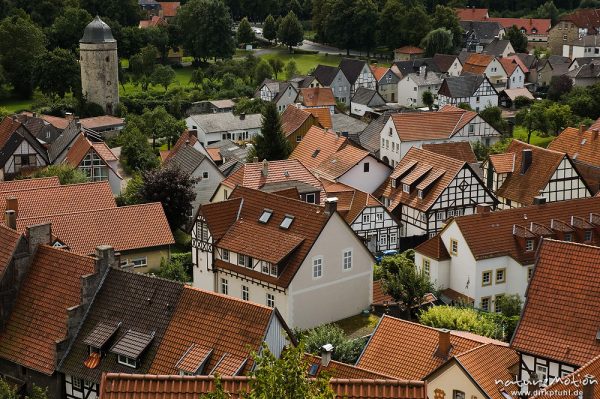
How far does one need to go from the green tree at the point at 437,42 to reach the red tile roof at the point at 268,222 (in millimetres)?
94514

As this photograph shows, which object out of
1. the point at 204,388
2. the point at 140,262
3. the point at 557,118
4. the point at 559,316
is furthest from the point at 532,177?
the point at 204,388

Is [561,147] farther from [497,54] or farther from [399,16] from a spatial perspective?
[399,16]

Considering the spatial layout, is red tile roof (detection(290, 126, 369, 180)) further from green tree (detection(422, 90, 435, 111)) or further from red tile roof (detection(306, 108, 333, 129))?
green tree (detection(422, 90, 435, 111))

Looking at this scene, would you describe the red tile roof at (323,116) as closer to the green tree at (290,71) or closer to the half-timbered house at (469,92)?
the half-timbered house at (469,92)

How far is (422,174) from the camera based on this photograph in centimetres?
6166

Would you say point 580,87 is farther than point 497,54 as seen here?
No

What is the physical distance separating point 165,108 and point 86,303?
71.5m

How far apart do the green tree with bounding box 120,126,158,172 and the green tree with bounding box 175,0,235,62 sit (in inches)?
1984

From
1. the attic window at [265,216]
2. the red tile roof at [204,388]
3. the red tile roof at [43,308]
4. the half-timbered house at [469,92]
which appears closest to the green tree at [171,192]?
the attic window at [265,216]

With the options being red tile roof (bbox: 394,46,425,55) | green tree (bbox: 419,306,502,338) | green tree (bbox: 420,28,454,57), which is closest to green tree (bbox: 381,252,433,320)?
green tree (bbox: 419,306,502,338)

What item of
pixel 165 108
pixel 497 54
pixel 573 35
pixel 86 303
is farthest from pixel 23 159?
pixel 573 35

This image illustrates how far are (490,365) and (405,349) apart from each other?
3.24 meters

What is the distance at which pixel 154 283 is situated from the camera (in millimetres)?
34906

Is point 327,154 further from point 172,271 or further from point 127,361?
point 127,361
